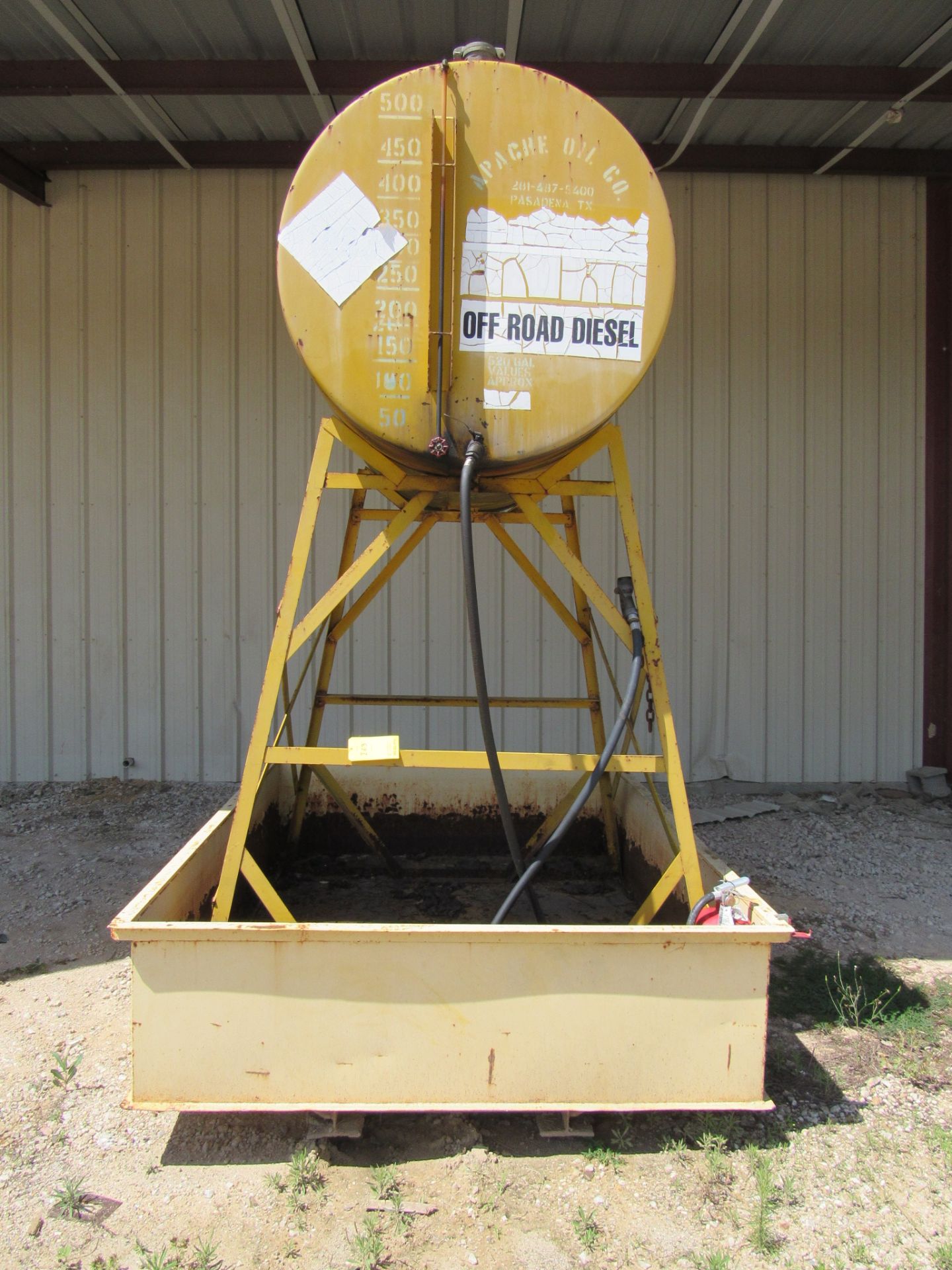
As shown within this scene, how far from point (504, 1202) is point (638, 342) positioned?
7.63 ft

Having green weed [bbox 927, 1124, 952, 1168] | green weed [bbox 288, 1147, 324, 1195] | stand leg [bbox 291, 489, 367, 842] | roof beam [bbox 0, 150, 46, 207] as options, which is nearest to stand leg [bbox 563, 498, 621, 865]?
stand leg [bbox 291, 489, 367, 842]

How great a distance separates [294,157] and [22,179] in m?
1.73

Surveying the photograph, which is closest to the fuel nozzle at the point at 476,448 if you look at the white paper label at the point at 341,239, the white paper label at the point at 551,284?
the white paper label at the point at 551,284

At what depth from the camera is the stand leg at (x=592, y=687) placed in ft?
11.3

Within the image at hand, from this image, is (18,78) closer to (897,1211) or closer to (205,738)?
(205,738)

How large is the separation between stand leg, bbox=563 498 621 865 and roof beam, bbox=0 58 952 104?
2.72 metres

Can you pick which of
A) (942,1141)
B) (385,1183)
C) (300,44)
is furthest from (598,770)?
(300,44)

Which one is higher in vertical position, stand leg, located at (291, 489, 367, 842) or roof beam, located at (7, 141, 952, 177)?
roof beam, located at (7, 141, 952, 177)

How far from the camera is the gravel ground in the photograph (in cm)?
185

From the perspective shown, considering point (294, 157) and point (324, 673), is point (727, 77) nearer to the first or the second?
point (294, 157)

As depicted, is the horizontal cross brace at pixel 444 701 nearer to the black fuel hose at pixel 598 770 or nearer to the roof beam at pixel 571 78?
the black fuel hose at pixel 598 770

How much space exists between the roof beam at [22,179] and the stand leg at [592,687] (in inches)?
170

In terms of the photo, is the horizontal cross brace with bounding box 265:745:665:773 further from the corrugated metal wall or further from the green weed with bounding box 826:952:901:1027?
the corrugated metal wall

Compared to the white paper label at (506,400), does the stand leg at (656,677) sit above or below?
below
